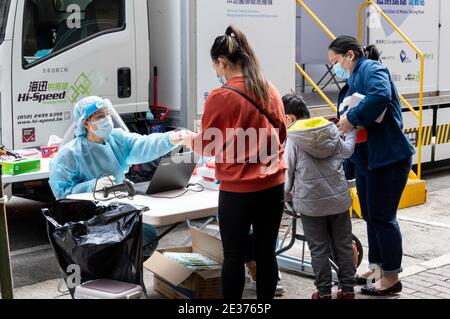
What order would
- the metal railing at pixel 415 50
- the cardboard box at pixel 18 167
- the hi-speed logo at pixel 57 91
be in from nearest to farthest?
1. the cardboard box at pixel 18 167
2. the hi-speed logo at pixel 57 91
3. the metal railing at pixel 415 50

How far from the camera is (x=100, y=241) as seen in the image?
412cm

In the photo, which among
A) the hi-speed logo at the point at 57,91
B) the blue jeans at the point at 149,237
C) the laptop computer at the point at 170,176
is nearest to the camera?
the laptop computer at the point at 170,176

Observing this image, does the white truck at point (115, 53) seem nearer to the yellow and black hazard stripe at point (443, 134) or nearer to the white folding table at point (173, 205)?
the white folding table at point (173, 205)

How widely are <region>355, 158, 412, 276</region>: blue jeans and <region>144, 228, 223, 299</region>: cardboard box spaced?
105 centimetres

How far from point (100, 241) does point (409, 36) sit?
5.81 m

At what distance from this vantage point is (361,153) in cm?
502

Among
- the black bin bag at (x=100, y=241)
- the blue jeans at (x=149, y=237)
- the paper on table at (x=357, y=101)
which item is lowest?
the blue jeans at (x=149, y=237)

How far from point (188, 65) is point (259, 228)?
2.83 m

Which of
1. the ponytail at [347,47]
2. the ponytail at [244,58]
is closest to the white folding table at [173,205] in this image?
the ponytail at [244,58]

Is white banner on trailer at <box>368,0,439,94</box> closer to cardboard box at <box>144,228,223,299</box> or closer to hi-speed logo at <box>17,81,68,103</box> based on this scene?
hi-speed logo at <box>17,81,68,103</box>

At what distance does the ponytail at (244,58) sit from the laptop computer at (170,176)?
0.91m

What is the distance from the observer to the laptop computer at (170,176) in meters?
4.73

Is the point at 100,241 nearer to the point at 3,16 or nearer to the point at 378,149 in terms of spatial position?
the point at 378,149

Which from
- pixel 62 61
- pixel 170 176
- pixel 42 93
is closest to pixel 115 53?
pixel 62 61
